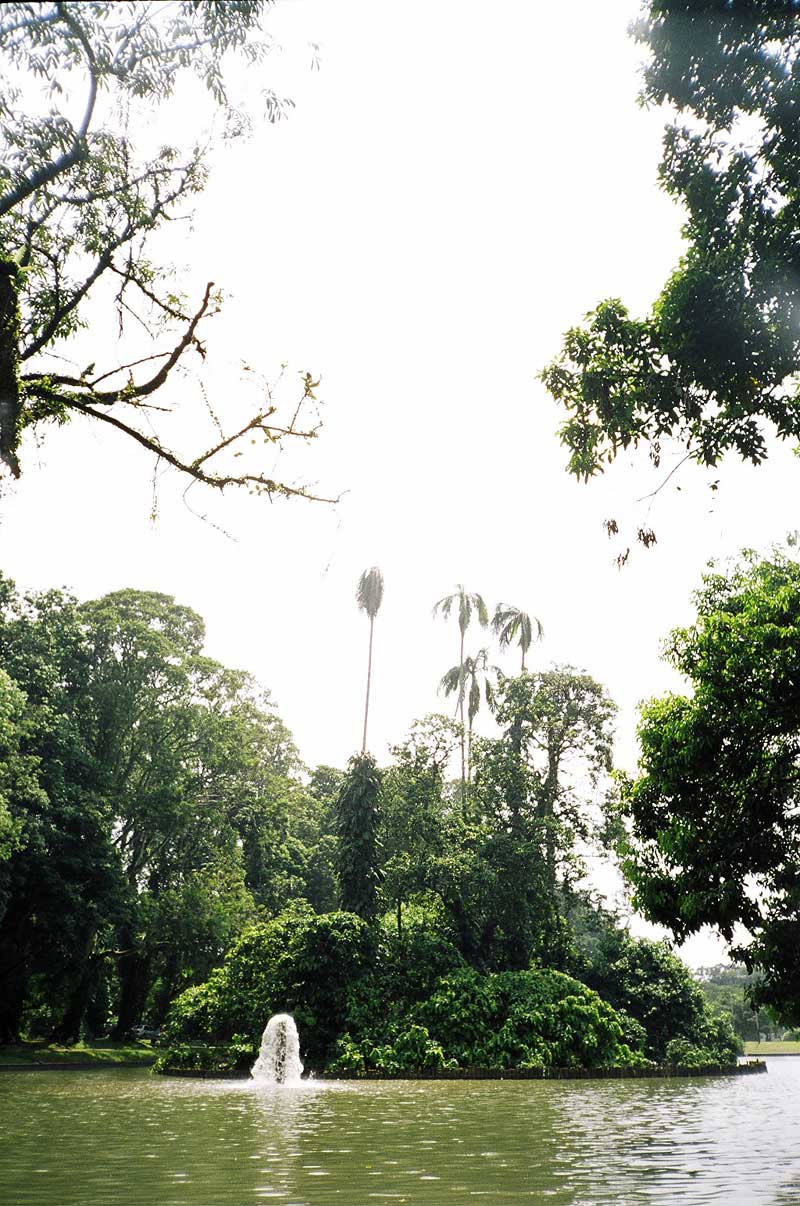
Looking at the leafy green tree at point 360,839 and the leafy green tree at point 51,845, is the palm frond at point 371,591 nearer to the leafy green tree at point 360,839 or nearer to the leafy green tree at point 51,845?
the leafy green tree at point 360,839

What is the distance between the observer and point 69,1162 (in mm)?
9195

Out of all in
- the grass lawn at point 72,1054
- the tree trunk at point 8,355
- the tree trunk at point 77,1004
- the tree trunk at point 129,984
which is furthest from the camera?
the tree trunk at point 129,984

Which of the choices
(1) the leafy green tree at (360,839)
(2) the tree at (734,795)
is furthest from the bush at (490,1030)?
(2) the tree at (734,795)

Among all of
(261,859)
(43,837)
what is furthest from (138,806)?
(261,859)

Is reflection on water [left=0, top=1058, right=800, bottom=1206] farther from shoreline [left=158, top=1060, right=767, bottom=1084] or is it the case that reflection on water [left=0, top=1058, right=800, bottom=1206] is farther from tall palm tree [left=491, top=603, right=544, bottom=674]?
tall palm tree [left=491, top=603, right=544, bottom=674]

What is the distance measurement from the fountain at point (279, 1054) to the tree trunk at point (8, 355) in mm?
22825

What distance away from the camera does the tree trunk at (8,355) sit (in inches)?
248

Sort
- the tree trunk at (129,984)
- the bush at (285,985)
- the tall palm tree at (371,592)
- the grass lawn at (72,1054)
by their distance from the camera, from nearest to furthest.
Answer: the bush at (285,985), the grass lawn at (72,1054), the tree trunk at (129,984), the tall palm tree at (371,592)

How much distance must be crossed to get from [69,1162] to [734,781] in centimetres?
1012

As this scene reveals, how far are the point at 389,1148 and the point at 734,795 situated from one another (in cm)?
710

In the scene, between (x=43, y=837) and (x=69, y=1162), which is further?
(x=43, y=837)

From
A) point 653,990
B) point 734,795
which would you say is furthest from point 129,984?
point 734,795

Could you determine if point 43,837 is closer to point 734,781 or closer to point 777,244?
point 734,781

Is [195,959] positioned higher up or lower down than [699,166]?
Answer: lower down
